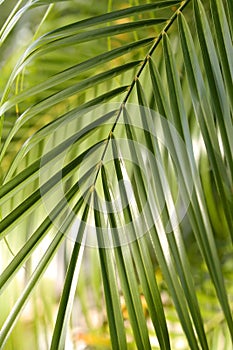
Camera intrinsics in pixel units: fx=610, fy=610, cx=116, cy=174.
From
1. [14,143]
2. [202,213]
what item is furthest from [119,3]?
[202,213]

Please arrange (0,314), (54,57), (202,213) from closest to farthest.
Answer: (202,213) → (0,314) → (54,57)

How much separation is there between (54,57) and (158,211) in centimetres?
56

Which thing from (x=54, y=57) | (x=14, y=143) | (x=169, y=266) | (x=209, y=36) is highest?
(x=54, y=57)

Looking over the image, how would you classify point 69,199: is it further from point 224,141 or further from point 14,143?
point 14,143

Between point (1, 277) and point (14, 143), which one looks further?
point (14, 143)

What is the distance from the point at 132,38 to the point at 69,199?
574mm

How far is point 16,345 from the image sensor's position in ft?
2.95

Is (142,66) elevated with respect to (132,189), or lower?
elevated

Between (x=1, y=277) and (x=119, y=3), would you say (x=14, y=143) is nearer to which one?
(x=119, y=3)

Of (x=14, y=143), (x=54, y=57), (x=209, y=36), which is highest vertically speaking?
(x=54, y=57)

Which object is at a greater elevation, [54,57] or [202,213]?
[54,57]

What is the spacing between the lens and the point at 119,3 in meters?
0.96

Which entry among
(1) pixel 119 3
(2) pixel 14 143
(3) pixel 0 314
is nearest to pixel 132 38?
(1) pixel 119 3

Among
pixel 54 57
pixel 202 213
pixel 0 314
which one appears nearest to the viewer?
pixel 202 213
